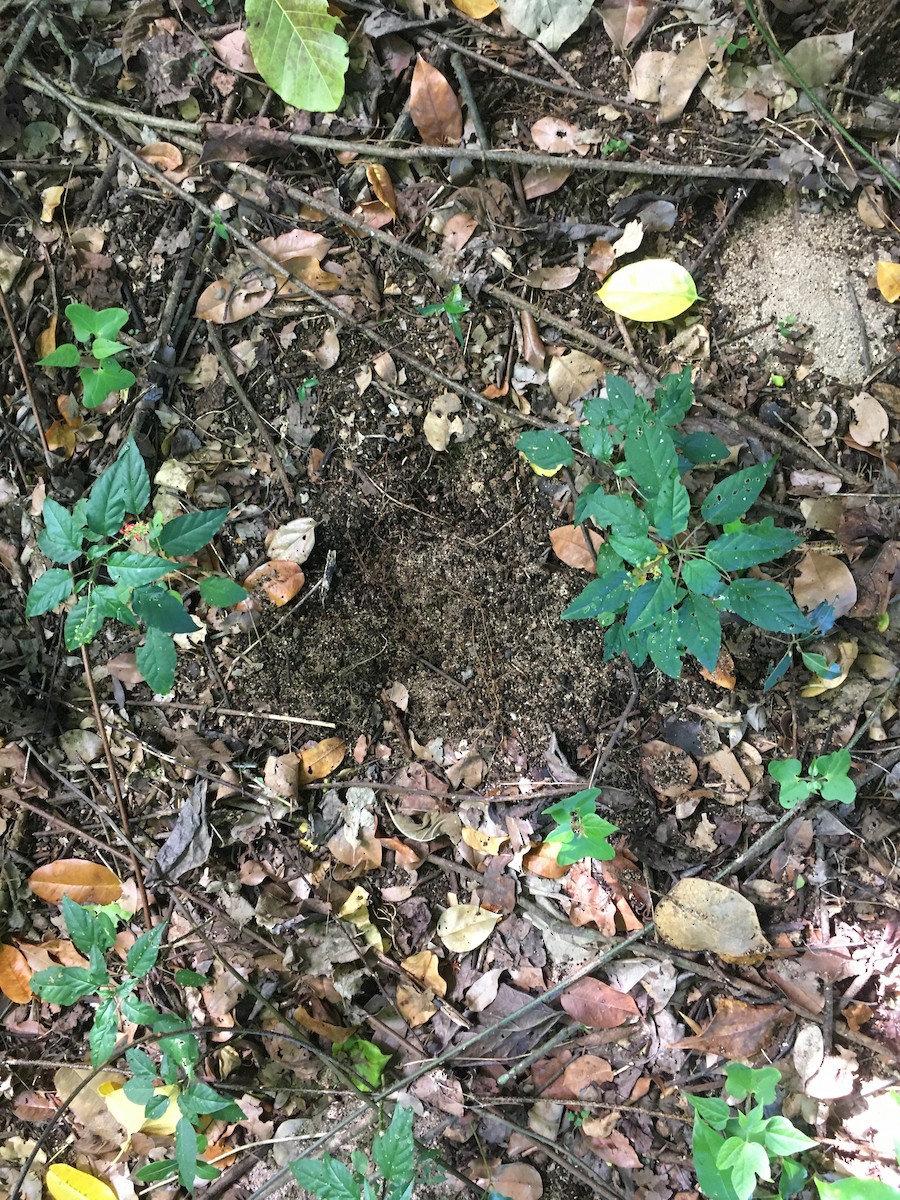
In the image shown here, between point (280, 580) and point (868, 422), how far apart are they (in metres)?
1.74

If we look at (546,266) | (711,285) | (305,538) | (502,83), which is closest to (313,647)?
(305,538)

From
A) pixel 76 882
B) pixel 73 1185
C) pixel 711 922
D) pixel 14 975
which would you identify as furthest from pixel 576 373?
pixel 73 1185

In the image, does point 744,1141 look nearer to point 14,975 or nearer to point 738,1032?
point 738,1032

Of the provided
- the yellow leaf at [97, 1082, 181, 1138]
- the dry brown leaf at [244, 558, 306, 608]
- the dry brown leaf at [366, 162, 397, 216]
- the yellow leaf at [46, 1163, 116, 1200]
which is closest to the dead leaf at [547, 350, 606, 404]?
the dry brown leaf at [366, 162, 397, 216]

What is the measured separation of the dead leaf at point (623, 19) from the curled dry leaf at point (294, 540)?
1638mm

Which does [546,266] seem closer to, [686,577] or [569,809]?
[686,577]

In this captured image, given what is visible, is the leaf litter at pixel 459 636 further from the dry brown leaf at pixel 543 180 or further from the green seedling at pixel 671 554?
the green seedling at pixel 671 554

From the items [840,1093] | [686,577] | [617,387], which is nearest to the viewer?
[686,577]

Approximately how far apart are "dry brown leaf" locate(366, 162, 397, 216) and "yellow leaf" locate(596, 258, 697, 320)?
0.71 meters

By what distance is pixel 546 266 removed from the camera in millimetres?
2184

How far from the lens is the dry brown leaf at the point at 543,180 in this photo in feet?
7.05

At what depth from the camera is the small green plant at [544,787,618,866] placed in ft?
6.38

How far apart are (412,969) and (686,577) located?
1413mm

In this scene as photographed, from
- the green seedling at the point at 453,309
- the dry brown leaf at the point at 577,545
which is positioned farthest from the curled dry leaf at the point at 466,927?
the green seedling at the point at 453,309
